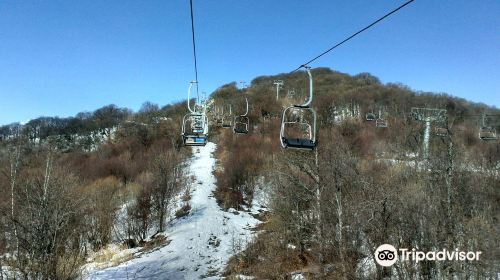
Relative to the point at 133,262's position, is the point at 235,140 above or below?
above

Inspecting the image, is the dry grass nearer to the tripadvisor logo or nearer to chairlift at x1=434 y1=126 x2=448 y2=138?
the tripadvisor logo

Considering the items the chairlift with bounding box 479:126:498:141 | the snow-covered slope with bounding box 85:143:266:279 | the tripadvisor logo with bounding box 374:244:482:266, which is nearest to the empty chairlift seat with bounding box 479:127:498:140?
the chairlift with bounding box 479:126:498:141

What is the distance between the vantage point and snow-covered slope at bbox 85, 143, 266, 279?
61.6 feet

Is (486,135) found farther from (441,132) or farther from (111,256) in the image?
(111,256)

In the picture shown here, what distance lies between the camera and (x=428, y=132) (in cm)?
3728

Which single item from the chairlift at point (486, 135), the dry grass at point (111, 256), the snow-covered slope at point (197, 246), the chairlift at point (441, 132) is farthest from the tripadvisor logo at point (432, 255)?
the chairlift at point (486, 135)

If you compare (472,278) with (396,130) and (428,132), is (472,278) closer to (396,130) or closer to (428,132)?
(428,132)

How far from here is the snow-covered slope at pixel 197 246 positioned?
18766 millimetres

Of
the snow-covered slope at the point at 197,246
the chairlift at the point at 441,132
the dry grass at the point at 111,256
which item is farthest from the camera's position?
the dry grass at the point at 111,256

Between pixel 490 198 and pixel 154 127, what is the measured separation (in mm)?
48837

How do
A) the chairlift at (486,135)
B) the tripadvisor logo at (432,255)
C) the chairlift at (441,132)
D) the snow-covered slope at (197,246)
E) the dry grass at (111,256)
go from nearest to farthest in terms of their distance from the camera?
1. the tripadvisor logo at (432,255)
2. the chairlift at (441,132)
3. the snow-covered slope at (197,246)
4. the dry grass at (111,256)
5. the chairlift at (486,135)

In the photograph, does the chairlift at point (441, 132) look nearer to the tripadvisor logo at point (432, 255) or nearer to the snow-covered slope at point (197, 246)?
the tripadvisor logo at point (432, 255)

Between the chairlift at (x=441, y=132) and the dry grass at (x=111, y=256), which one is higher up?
the chairlift at (x=441, y=132)

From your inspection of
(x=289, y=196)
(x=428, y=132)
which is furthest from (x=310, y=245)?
(x=428, y=132)
